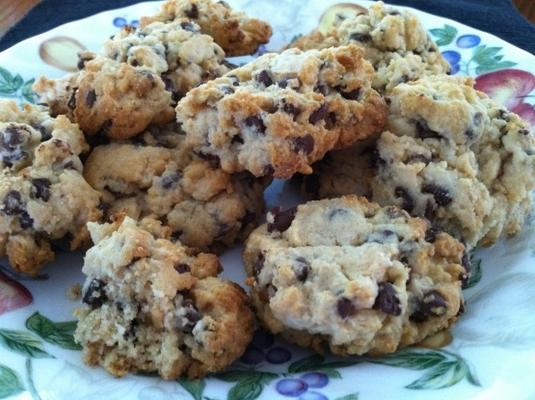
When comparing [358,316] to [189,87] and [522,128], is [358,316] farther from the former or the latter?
[189,87]

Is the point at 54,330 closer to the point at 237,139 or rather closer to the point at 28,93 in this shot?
the point at 237,139

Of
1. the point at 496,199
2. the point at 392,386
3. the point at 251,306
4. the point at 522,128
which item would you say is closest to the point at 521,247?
the point at 496,199

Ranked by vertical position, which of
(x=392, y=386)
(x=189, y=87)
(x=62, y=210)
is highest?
(x=189, y=87)

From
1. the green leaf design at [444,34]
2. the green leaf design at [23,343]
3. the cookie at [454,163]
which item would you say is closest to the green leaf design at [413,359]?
the cookie at [454,163]

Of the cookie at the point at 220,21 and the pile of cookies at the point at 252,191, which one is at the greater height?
the cookie at the point at 220,21

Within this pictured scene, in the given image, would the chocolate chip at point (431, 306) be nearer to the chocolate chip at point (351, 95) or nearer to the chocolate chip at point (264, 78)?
the chocolate chip at point (351, 95)

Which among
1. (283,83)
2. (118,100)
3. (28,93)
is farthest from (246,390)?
(28,93)

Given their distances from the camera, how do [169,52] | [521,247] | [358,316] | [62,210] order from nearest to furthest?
[358,316], [62,210], [521,247], [169,52]
